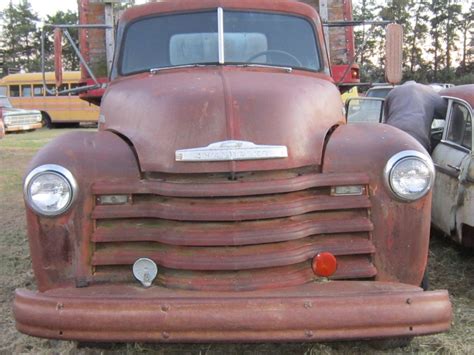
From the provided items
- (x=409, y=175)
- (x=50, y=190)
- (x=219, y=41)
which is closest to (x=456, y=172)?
(x=409, y=175)

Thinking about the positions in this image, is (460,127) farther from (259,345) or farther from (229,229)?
(229,229)

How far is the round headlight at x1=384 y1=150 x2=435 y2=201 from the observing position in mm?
2902

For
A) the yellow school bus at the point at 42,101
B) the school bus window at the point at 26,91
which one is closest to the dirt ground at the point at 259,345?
the yellow school bus at the point at 42,101

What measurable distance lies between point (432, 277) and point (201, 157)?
284 cm

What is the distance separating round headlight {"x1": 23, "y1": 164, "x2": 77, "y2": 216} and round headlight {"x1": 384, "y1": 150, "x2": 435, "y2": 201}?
67.7 inches

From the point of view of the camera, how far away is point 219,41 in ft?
13.3

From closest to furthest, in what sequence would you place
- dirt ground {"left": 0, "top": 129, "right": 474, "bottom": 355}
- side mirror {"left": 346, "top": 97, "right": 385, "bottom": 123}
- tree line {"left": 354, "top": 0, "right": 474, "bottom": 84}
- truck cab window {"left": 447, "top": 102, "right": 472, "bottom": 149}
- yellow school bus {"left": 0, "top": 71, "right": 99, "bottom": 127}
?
dirt ground {"left": 0, "top": 129, "right": 474, "bottom": 355} < truck cab window {"left": 447, "top": 102, "right": 472, "bottom": 149} < side mirror {"left": 346, "top": 97, "right": 385, "bottom": 123} < yellow school bus {"left": 0, "top": 71, "right": 99, "bottom": 127} < tree line {"left": 354, "top": 0, "right": 474, "bottom": 84}

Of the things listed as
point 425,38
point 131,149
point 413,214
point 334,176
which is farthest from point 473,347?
point 425,38

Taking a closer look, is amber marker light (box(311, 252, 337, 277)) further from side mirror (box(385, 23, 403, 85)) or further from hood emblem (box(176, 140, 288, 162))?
side mirror (box(385, 23, 403, 85))

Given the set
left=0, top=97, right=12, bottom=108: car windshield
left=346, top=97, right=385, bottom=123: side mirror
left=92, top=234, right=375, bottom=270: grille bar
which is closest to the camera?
left=92, top=234, right=375, bottom=270: grille bar

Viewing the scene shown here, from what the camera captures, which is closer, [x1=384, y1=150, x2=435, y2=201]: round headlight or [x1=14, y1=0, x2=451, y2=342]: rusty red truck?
[x1=14, y1=0, x2=451, y2=342]: rusty red truck

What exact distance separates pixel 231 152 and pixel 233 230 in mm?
415

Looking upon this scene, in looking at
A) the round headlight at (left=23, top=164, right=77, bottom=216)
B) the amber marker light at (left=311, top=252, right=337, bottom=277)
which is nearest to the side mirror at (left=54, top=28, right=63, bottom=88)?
the round headlight at (left=23, top=164, right=77, bottom=216)

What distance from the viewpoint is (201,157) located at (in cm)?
286
